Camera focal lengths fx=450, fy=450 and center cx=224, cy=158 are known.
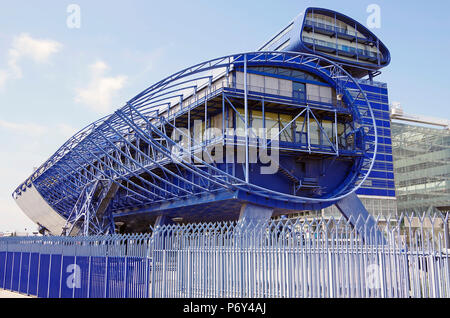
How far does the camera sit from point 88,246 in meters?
17.7

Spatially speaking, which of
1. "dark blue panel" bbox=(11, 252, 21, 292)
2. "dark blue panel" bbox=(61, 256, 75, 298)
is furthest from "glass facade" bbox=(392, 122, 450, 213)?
"dark blue panel" bbox=(61, 256, 75, 298)

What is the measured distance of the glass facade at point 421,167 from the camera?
9025 centimetres

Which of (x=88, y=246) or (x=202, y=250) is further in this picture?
(x=88, y=246)

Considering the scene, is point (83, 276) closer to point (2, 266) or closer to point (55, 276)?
point (55, 276)

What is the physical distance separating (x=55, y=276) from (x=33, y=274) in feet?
8.03

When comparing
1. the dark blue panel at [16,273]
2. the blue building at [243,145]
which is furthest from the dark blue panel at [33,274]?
the blue building at [243,145]

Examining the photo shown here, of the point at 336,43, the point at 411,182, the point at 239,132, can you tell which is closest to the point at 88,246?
the point at 239,132

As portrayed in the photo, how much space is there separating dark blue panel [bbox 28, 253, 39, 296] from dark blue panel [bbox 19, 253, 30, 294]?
0.45 m

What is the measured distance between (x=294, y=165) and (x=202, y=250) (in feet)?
89.2

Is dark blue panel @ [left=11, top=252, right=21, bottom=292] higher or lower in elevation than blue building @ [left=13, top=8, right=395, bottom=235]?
lower

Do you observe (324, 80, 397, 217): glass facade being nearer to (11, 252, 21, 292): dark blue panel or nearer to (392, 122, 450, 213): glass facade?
(392, 122, 450, 213): glass facade

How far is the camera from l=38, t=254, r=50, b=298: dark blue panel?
19.1 meters

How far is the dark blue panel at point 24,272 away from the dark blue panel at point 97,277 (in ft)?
18.2
